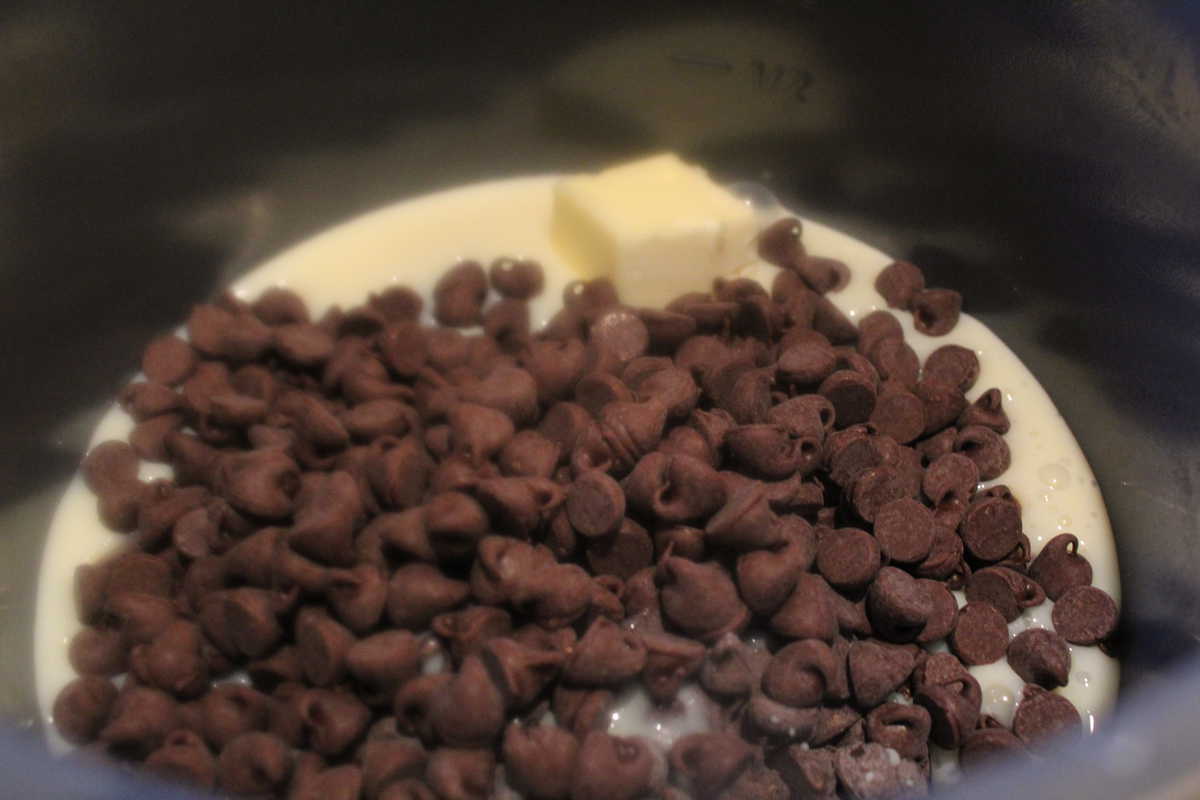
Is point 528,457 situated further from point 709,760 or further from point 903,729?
point 903,729

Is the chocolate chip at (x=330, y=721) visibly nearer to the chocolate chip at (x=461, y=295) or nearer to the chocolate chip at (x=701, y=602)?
the chocolate chip at (x=701, y=602)

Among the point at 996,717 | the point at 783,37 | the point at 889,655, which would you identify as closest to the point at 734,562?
the point at 889,655

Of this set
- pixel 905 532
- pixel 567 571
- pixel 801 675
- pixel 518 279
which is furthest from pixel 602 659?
pixel 518 279

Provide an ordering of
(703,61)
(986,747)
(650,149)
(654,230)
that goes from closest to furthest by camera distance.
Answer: (986,747) → (654,230) → (703,61) → (650,149)

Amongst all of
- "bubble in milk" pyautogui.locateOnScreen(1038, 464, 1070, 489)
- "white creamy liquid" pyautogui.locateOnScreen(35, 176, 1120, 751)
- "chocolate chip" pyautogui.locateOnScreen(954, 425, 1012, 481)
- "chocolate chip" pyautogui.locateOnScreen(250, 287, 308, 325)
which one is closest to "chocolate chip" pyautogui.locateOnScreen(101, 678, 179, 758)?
"white creamy liquid" pyautogui.locateOnScreen(35, 176, 1120, 751)

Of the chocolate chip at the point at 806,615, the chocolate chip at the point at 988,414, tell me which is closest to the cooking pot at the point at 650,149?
the chocolate chip at the point at 988,414

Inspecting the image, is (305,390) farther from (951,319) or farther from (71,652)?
(951,319)
